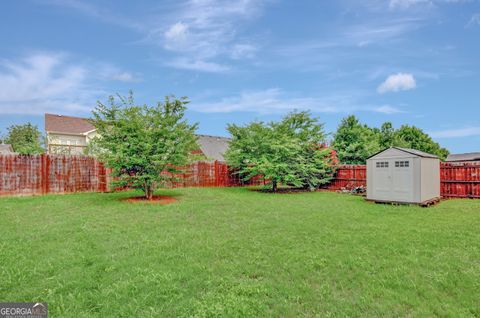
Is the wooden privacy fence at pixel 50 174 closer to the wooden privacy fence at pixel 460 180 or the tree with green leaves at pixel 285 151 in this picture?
the tree with green leaves at pixel 285 151

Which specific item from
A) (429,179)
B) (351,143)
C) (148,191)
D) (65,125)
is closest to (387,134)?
(351,143)

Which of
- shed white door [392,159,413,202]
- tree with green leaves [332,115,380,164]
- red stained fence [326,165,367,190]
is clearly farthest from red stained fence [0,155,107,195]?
tree with green leaves [332,115,380,164]

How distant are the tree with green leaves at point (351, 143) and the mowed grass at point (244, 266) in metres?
13.8

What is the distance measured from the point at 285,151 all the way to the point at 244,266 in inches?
380

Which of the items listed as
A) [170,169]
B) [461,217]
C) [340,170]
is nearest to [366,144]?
[340,170]

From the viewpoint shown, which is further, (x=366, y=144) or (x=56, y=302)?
(x=366, y=144)

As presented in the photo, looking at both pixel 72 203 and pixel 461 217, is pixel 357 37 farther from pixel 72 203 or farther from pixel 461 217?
pixel 72 203

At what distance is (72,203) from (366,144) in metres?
18.7

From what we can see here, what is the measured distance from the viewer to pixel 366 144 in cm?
1983

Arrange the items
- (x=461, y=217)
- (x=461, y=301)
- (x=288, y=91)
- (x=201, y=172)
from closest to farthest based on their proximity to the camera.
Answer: (x=461, y=301), (x=461, y=217), (x=288, y=91), (x=201, y=172)

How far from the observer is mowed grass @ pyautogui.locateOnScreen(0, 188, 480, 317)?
2428 mm

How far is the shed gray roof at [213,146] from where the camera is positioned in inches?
974

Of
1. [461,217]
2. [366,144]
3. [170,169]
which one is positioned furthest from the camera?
[366,144]

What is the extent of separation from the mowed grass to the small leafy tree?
→ 3.10 meters
